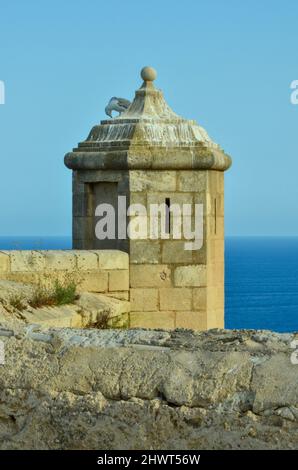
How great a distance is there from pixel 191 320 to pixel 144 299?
544 mm

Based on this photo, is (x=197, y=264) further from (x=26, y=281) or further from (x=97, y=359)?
(x=97, y=359)

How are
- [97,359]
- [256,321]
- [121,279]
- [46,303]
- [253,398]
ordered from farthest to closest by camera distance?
[256,321]
[121,279]
[46,303]
[97,359]
[253,398]

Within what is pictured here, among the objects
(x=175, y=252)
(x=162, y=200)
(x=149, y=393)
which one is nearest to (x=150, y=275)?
(x=175, y=252)

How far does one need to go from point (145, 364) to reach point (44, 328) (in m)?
0.71

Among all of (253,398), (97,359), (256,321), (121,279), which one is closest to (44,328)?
(97,359)

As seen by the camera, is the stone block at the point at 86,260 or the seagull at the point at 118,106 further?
the seagull at the point at 118,106

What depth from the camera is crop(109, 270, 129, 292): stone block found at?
10.2m

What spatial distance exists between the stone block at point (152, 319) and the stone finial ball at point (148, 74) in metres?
2.55

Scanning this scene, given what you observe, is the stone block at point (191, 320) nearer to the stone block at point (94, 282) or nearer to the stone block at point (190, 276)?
the stone block at point (190, 276)

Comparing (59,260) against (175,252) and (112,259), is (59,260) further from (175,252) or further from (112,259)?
(175,252)

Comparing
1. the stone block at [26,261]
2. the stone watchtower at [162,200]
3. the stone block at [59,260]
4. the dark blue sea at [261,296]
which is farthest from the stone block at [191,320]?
the dark blue sea at [261,296]

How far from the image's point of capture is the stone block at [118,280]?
10.2m

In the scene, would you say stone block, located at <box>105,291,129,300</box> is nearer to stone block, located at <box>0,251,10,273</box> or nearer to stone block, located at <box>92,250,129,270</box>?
stone block, located at <box>92,250,129,270</box>
